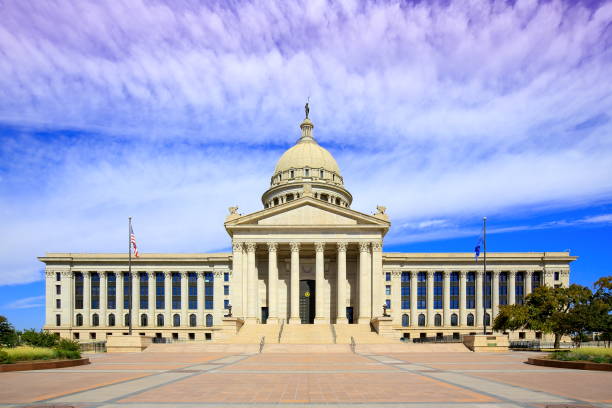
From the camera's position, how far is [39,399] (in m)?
13.5

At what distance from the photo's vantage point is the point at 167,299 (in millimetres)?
85875

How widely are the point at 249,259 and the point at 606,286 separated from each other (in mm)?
39311

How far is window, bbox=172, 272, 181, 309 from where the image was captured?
285ft

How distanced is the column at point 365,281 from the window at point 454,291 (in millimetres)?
34934

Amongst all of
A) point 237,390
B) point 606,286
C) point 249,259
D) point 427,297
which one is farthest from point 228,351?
point 427,297

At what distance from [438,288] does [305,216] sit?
130ft

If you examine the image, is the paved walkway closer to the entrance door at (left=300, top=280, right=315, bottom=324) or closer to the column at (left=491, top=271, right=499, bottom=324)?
the entrance door at (left=300, top=280, right=315, bottom=324)

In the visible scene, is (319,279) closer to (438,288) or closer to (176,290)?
(438,288)

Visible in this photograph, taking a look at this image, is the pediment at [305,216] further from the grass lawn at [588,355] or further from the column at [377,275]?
the grass lawn at [588,355]

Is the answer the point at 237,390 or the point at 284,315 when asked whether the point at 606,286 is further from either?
the point at 237,390

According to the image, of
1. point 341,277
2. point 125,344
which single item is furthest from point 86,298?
point 341,277

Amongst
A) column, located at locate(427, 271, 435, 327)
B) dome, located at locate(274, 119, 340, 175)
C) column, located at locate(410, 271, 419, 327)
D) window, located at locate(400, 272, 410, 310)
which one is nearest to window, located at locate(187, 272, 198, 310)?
dome, located at locate(274, 119, 340, 175)

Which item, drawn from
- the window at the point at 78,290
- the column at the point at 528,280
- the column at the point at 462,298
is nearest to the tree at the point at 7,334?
the window at the point at 78,290

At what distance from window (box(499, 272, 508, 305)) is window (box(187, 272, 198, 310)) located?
57011 millimetres
